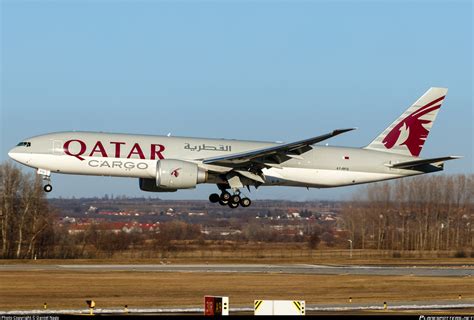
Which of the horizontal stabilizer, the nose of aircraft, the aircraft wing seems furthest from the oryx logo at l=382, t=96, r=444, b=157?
the nose of aircraft

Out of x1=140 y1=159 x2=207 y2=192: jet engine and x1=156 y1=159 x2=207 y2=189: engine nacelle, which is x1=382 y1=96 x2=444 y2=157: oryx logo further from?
x1=156 y1=159 x2=207 y2=189: engine nacelle

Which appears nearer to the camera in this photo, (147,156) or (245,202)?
(147,156)

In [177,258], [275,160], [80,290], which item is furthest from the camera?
[177,258]

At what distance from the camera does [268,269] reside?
6788 centimetres

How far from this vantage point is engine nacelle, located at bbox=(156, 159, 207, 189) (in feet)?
174

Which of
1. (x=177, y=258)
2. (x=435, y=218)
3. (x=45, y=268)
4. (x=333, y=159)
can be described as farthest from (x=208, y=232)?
(x=333, y=159)

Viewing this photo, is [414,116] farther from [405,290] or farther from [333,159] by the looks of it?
[405,290]

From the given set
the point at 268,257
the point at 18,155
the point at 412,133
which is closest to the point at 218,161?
the point at 18,155

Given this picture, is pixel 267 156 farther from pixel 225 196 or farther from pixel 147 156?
pixel 147 156

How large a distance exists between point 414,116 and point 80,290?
23970 mm

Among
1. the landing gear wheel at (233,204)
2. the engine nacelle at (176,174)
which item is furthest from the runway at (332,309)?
the landing gear wheel at (233,204)

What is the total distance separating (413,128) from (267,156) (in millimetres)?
11603

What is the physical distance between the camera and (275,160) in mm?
55844

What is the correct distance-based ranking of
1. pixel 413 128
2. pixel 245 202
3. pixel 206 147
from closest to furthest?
pixel 206 147, pixel 245 202, pixel 413 128
